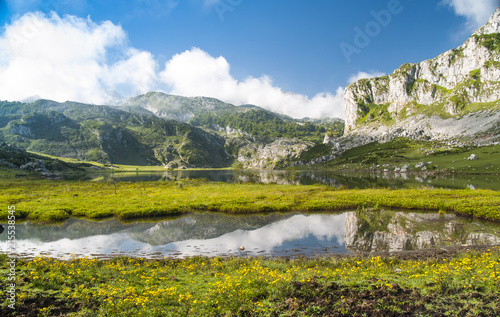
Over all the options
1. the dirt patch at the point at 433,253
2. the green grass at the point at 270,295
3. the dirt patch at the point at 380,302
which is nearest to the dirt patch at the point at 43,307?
the green grass at the point at 270,295

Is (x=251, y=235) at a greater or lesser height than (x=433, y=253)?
lesser

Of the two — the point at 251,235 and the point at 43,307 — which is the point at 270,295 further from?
the point at 251,235

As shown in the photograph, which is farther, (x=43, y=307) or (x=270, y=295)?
(x=270, y=295)

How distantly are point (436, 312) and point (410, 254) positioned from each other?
15272 millimetres

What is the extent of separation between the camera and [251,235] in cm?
3091

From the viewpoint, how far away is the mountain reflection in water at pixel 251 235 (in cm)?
2542

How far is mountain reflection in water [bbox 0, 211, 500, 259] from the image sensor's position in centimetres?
2542

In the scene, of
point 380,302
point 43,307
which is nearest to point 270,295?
point 380,302

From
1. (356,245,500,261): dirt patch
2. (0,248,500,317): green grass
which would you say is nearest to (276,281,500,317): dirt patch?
(0,248,500,317): green grass

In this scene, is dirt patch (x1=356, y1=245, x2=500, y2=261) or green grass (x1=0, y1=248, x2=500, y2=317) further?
dirt patch (x1=356, y1=245, x2=500, y2=261)

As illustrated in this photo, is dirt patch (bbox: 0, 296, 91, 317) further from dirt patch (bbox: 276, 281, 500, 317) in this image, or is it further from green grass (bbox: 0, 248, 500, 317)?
dirt patch (bbox: 276, 281, 500, 317)

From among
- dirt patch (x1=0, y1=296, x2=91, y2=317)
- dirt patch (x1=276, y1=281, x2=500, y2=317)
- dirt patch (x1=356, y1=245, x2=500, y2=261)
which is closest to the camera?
dirt patch (x1=276, y1=281, x2=500, y2=317)

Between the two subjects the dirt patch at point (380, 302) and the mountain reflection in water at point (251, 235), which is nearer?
the dirt patch at point (380, 302)

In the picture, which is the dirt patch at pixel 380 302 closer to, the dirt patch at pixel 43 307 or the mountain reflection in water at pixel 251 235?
the dirt patch at pixel 43 307
